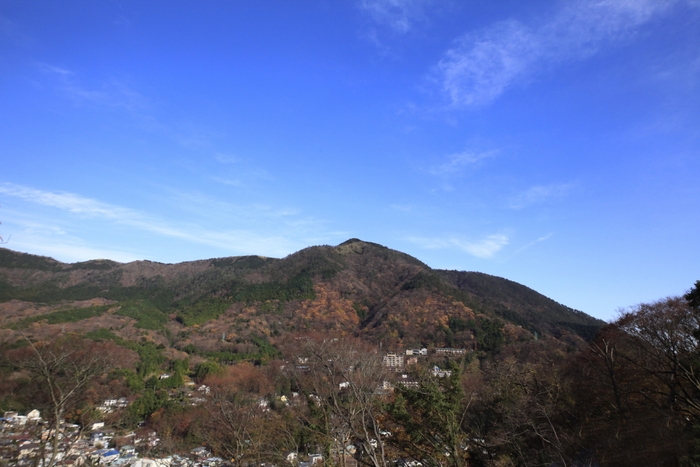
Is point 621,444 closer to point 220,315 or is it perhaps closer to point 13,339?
point 13,339

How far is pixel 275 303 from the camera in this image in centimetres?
7131

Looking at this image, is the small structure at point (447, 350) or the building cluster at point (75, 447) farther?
the small structure at point (447, 350)

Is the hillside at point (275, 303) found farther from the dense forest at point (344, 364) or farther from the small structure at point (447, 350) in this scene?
the small structure at point (447, 350)

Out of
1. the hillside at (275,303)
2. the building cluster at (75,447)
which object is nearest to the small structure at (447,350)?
the hillside at (275,303)

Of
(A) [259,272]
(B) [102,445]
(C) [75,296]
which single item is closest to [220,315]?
(A) [259,272]

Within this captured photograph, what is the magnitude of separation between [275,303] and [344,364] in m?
61.2

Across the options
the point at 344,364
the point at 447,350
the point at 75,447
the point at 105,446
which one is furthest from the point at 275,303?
the point at 344,364

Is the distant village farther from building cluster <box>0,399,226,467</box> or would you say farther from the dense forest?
the dense forest

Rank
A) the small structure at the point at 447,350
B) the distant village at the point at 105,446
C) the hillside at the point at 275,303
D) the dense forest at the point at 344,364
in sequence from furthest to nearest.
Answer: the hillside at the point at 275,303 → the small structure at the point at 447,350 → the dense forest at the point at 344,364 → the distant village at the point at 105,446

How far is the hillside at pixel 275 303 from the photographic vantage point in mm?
54781

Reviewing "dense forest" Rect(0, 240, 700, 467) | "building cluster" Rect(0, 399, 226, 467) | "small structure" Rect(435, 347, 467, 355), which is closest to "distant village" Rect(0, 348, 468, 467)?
"building cluster" Rect(0, 399, 226, 467)

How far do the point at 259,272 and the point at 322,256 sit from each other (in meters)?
14.1

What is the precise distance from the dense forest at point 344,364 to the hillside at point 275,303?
42cm

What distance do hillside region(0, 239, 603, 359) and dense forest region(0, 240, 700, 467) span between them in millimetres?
423
